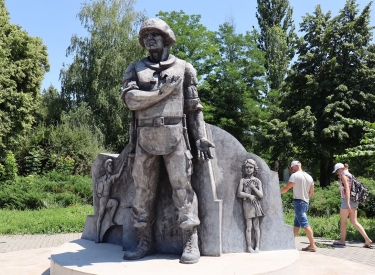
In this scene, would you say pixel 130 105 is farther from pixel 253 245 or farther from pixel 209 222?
pixel 253 245

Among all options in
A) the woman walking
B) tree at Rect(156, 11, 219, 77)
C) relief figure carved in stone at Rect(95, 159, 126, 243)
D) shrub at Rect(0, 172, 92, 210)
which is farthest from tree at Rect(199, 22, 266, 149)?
relief figure carved in stone at Rect(95, 159, 126, 243)

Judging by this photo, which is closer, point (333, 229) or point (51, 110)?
point (333, 229)

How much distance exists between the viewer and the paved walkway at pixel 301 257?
5.41 metres

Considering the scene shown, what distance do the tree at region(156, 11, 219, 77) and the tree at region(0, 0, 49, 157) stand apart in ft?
27.1

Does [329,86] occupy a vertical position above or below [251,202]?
above

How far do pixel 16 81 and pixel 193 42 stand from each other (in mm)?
10652

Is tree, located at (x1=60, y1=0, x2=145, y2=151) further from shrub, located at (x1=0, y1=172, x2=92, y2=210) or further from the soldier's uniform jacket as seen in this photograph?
the soldier's uniform jacket

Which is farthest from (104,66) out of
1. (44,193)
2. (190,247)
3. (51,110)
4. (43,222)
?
(190,247)

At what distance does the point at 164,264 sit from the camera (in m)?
4.57

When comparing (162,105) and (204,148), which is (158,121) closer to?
(162,105)

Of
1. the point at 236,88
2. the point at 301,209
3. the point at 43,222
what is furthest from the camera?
the point at 236,88

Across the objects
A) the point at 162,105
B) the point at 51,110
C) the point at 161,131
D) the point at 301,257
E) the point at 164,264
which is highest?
the point at 51,110

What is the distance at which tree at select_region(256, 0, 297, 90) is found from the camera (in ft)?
92.0

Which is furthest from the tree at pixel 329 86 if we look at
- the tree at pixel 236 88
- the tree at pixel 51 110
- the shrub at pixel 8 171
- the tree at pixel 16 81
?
the tree at pixel 51 110
